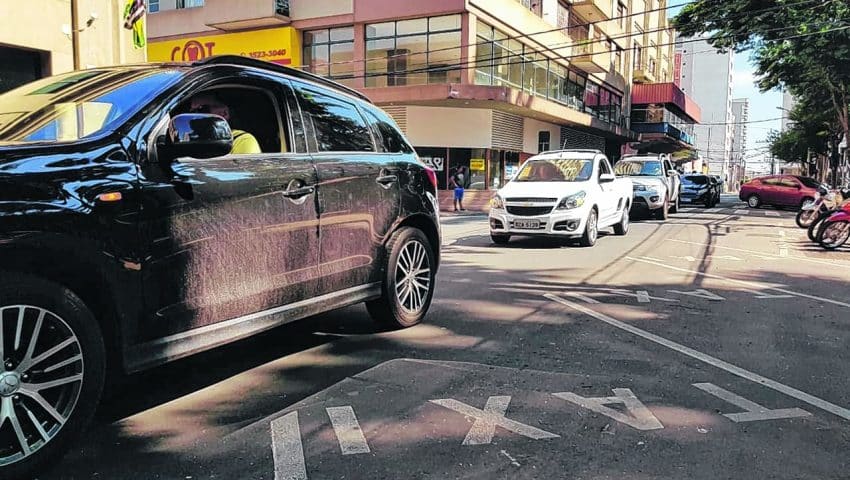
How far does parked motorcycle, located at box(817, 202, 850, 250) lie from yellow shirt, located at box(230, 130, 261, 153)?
41.4 ft

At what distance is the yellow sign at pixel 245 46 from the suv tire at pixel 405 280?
2369 cm

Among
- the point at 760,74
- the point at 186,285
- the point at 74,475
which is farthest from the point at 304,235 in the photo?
the point at 760,74

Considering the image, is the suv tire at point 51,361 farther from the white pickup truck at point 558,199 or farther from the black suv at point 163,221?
the white pickup truck at point 558,199

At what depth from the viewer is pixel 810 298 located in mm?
7953

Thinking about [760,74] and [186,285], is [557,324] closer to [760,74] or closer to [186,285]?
[186,285]

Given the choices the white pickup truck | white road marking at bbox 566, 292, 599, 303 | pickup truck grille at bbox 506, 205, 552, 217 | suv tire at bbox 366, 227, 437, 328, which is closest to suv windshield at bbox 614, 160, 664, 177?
the white pickup truck

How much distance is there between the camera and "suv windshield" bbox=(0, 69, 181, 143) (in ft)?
11.4

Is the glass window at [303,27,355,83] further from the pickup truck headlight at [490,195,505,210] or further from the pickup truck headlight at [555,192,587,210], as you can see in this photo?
the pickup truck headlight at [555,192,587,210]

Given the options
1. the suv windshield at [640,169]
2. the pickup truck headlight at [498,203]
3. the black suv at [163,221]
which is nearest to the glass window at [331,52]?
the suv windshield at [640,169]

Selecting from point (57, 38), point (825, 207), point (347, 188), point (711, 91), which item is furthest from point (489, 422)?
point (711, 91)

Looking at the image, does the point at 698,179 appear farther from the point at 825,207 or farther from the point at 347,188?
the point at 347,188

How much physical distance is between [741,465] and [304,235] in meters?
2.78

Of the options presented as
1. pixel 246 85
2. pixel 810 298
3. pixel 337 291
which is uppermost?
pixel 246 85

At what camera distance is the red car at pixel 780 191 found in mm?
29234
